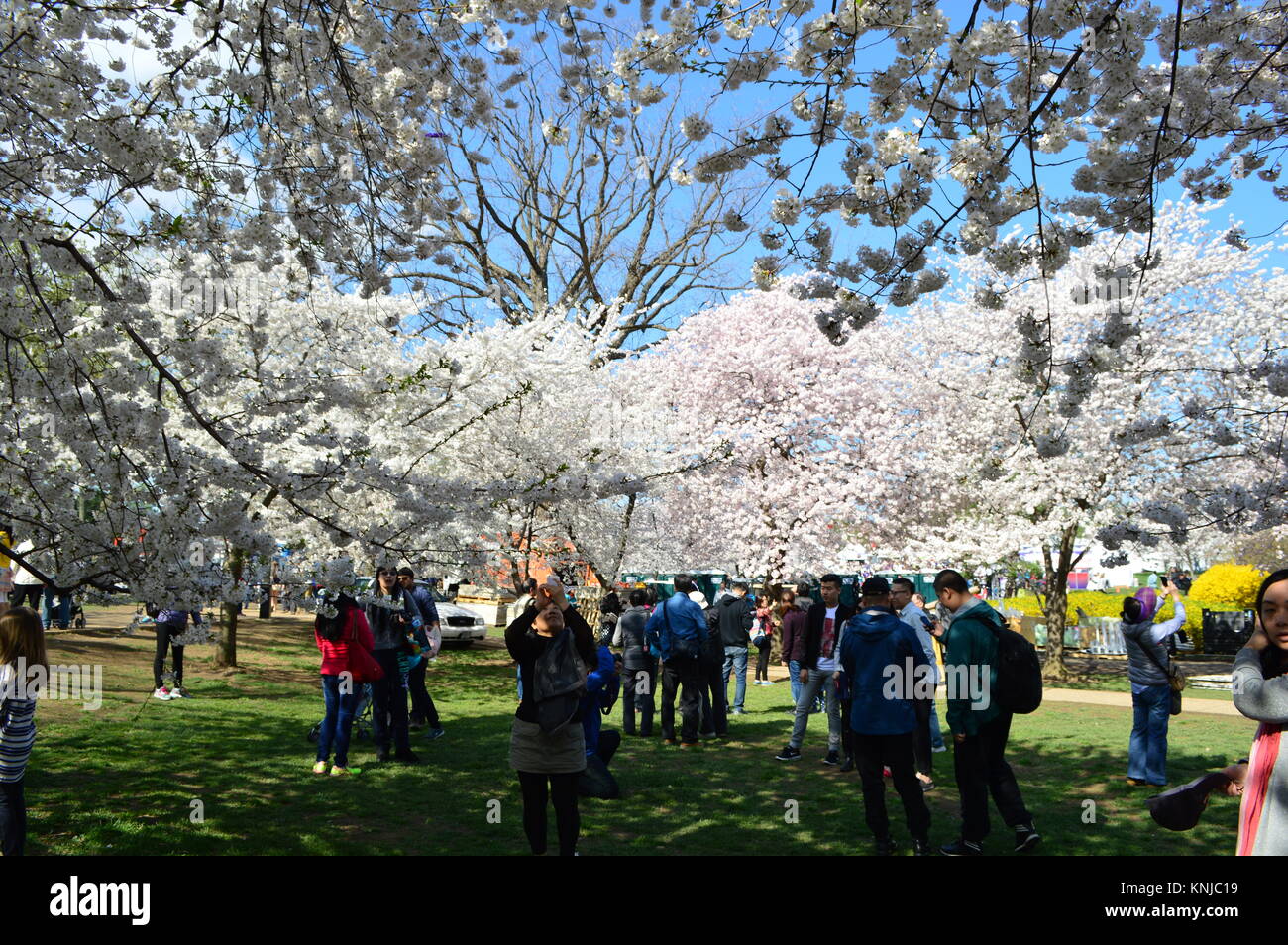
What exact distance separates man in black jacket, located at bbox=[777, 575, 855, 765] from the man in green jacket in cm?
287

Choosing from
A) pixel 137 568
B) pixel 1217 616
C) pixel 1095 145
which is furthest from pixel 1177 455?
pixel 137 568

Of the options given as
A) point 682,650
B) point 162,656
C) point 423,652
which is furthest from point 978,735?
point 162,656

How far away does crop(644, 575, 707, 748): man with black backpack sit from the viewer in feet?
32.4

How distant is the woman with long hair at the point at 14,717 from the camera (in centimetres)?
464

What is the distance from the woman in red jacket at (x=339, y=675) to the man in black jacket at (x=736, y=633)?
5344 millimetres

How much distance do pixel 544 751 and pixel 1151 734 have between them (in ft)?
18.5

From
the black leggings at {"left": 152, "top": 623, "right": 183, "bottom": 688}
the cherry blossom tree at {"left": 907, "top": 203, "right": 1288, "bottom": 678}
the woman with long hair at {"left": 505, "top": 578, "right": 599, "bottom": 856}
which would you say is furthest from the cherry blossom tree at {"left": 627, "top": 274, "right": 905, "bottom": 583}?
the woman with long hair at {"left": 505, "top": 578, "right": 599, "bottom": 856}

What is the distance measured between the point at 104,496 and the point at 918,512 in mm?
20170

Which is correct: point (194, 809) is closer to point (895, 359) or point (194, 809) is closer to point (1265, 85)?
point (1265, 85)

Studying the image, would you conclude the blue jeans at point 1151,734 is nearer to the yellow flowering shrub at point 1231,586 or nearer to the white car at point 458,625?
the white car at point 458,625

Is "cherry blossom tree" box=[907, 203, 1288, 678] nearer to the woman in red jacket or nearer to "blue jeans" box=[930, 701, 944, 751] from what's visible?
"blue jeans" box=[930, 701, 944, 751]

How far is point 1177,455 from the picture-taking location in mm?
17609

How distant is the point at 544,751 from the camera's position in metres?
5.12
